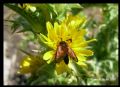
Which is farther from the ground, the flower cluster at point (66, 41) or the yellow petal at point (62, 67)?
the flower cluster at point (66, 41)

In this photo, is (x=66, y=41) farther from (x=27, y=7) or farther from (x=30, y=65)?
(x=30, y=65)

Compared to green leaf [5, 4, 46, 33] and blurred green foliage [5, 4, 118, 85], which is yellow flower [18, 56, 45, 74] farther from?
green leaf [5, 4, 46, 33]

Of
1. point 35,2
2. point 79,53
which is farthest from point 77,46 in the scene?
point 35,2

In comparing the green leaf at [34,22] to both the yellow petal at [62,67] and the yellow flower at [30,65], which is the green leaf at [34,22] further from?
the yellow flower at [30,65]

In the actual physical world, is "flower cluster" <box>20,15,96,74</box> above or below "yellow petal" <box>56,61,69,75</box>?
above

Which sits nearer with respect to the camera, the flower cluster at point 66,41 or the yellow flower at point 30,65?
the flower cluster at point 66,41

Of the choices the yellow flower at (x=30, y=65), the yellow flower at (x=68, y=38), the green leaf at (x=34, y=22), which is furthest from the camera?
the yellow flower at (x=30, y=65)

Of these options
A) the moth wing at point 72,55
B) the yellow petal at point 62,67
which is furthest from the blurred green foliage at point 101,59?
the moth wing at point 72,55

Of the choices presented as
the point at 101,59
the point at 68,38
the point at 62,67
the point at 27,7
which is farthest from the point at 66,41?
the point at 101,59

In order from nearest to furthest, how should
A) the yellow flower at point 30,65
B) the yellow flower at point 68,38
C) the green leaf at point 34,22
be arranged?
the yellow flower at point 68,38 < the green leaf at point 34,22 < the yellow flower at point 30,65

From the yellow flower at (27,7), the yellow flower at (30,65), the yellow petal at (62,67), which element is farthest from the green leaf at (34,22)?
the yellow flower at (30,65)

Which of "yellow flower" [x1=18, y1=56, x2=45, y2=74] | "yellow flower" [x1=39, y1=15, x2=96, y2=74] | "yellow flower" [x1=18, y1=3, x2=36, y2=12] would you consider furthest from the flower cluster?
"yellow flower" [x1=18, y1=56, x2=45, y2=74]

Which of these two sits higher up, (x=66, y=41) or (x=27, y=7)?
(x=27, y=7)
